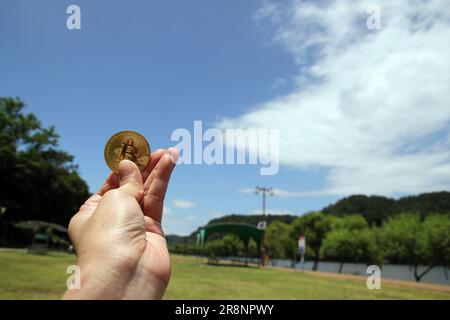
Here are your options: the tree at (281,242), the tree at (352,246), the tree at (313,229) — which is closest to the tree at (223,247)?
the tree at (281,242)

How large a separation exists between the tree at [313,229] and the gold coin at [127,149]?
69.6m

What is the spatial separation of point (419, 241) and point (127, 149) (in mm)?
51005

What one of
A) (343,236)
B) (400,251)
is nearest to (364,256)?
(343,236)

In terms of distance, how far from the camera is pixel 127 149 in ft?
7.76

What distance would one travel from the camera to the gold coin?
7.74 feet

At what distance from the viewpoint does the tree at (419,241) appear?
43.1 m

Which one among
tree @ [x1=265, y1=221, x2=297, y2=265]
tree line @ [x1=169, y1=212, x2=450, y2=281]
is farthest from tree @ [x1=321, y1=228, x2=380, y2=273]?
tree @ [x1=265, y1=221, x2=297, y2=265]

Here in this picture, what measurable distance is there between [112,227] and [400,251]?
55157 mm

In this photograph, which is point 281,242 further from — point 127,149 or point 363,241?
point 127,149

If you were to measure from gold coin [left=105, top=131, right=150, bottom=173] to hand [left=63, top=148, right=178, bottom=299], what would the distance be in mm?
142

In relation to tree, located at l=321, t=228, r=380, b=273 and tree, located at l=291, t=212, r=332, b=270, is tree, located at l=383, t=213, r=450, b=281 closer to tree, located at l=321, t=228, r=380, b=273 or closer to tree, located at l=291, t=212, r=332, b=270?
tree, located at l=321, t=228, r=380, b=273

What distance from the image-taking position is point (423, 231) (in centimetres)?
4756
